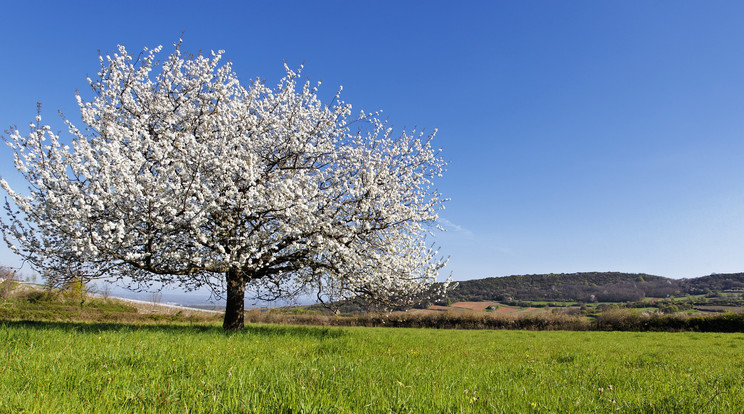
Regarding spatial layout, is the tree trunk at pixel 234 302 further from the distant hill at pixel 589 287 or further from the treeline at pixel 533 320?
the distant hill at pixel 589 287

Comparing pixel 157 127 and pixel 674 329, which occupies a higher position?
pixel 157 127

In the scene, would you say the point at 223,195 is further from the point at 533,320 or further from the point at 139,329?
the point at 533,320

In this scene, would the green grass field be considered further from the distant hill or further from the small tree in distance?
the distant hill

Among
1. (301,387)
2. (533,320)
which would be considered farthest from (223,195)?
(533,320)

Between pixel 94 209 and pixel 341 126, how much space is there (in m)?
8.75

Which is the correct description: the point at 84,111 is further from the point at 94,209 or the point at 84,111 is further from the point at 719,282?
the point at 719,282

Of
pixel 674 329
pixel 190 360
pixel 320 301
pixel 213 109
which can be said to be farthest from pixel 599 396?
pixel 674 329

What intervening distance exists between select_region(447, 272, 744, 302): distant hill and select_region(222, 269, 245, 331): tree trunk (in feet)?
279

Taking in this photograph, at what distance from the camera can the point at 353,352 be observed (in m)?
8.28

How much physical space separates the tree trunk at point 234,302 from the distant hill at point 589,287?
85.0 metres

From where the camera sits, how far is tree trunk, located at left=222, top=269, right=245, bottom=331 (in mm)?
14133

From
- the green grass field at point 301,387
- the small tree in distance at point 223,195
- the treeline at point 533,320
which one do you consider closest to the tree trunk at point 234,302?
the small tree in distance at point 223,195

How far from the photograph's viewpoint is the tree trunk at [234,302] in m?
14.1

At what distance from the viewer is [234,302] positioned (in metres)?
14.4
